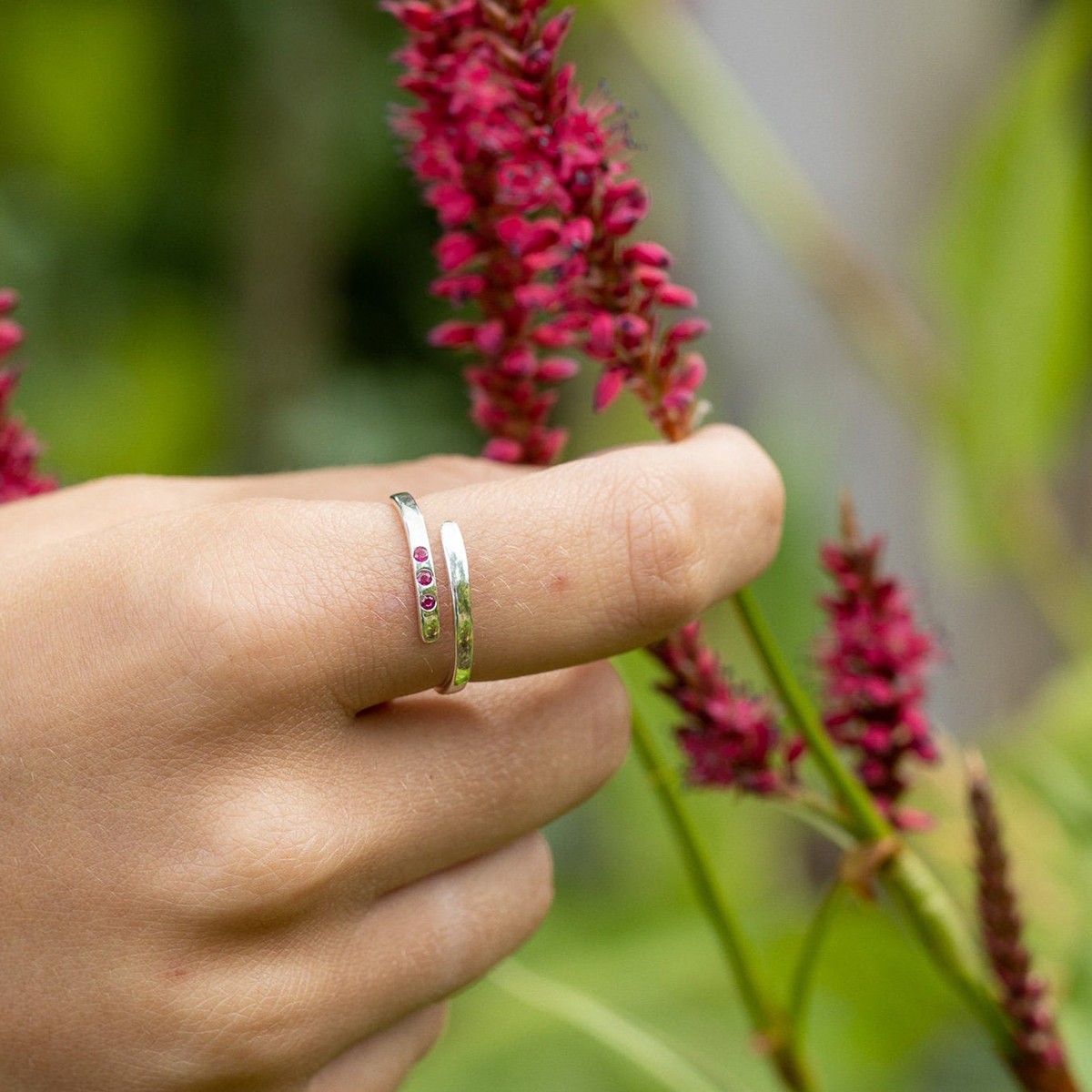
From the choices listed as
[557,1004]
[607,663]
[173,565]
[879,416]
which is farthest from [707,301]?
[173,565]

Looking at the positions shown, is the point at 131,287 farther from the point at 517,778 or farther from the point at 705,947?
the point at 517,778

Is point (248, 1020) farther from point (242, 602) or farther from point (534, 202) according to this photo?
point (534, 202)

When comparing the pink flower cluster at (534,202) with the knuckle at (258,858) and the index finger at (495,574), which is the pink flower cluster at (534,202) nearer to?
the index finger at (495,574)

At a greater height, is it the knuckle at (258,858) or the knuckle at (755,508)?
the knuckle at (755,508)

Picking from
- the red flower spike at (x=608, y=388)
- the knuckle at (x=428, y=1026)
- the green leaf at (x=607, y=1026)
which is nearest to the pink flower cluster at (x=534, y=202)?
the red flower spike at (x=608, y=388)

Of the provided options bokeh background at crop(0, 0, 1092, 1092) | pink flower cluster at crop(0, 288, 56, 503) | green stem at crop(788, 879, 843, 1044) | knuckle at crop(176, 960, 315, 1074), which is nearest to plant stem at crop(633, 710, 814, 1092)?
green stem at crop(788, 879, 843, 1044)

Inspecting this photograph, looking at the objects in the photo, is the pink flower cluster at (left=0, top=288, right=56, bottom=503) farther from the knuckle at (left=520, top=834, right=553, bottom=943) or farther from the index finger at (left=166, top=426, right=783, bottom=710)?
the knuckle at (left=520, top=834, right=553, bottom=943)
